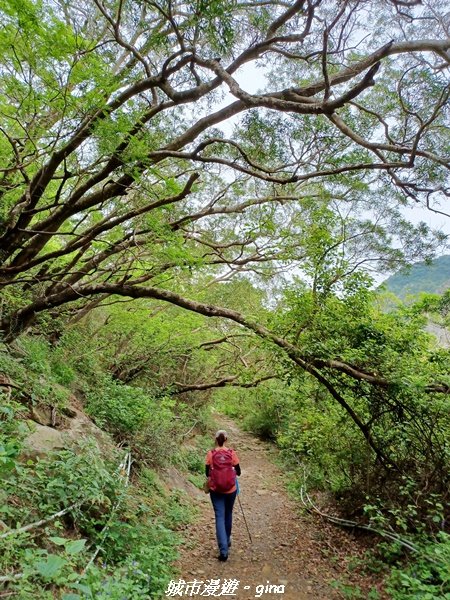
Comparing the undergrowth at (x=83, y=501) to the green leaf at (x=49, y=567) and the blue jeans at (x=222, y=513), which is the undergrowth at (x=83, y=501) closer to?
the green leaf at (x=49, y=567)

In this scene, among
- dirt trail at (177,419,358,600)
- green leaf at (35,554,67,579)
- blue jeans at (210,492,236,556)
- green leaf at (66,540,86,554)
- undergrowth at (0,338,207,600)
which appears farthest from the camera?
blue jeans at (210,492,236,556)

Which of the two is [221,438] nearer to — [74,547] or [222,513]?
[222,513]

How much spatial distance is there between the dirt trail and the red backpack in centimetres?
98

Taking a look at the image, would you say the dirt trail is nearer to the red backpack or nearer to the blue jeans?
the blue jeans

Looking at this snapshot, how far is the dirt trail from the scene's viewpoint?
15.1 feet

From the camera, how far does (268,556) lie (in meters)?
5.52

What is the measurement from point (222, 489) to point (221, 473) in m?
0.21

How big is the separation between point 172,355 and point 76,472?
666cm

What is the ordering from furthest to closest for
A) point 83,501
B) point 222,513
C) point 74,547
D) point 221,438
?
point 221,438
point 222,513
point 83,501
point 74,547

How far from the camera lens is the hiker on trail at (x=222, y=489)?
508 cm

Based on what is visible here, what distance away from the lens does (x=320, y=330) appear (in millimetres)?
5262

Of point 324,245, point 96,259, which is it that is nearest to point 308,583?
point 324,245

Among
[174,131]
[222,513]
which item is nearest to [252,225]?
[174,131]

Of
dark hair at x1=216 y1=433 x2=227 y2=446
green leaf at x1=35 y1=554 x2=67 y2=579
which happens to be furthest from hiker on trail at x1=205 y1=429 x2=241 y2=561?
green leaf at x1=35 y1=554 x2=67 y2=579
